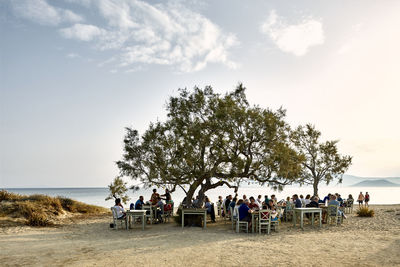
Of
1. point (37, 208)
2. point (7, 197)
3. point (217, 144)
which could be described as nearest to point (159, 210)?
point (217, 144)

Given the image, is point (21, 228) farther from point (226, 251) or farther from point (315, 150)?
point (315, 150)

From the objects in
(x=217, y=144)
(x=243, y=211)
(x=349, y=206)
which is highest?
(x=217, y=144)

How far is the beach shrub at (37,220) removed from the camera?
14.0m

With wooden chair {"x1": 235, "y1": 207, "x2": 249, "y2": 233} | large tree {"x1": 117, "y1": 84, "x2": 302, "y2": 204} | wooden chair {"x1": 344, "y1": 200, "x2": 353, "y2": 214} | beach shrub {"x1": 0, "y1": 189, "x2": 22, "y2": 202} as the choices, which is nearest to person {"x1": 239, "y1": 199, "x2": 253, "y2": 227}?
wooden chair {"x1": 235, "y1": 207, "x2": 249, "y2": 233}

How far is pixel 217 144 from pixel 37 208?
10074 mm

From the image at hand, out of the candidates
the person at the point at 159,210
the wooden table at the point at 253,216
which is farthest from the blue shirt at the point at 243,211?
the person at the point at 159,210

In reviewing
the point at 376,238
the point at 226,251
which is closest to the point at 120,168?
the point at 226,251

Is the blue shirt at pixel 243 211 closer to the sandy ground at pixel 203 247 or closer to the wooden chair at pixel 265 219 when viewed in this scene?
the wooden chair at pixel 265 219

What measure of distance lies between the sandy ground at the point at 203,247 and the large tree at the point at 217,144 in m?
3.39

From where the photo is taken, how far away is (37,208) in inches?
609

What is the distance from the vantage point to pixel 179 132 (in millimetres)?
14742

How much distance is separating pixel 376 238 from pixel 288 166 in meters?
5.30

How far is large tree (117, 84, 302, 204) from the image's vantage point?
46.3 ft

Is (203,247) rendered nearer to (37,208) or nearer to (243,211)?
Answer: (243,211)
